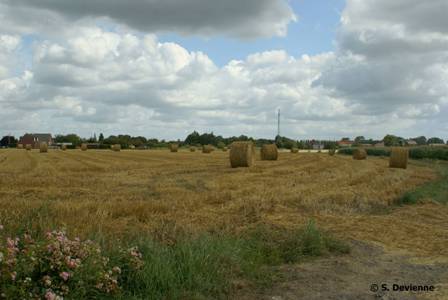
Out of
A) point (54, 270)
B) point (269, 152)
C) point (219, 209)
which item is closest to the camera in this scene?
point (54, 270)

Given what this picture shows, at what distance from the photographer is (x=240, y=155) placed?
93.7ft

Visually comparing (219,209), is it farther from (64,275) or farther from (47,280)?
(47,280)

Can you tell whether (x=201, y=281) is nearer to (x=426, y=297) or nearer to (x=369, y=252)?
(x=426, y=297)

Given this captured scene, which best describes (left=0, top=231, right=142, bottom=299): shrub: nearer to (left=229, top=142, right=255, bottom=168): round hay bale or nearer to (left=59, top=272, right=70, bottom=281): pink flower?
(left=59, top=272, right=70, bottom=281): pink flower

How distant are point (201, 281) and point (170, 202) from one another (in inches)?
246

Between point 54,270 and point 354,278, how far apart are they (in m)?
4.26

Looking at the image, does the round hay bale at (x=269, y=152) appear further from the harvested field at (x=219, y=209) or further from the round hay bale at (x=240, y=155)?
the harvested field at (x=219, y=209)

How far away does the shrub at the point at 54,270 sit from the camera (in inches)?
189

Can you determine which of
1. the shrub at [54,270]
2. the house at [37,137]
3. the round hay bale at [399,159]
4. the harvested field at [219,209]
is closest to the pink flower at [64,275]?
the shrub at [54,270]

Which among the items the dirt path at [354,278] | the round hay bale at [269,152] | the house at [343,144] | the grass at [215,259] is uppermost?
the house at [343,144]

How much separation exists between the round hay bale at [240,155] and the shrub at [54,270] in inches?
895

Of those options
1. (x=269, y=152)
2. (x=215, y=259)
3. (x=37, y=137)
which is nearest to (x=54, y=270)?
(x=215, y=259)

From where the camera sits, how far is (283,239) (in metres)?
9.08

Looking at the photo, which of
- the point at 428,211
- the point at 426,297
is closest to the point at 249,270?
the point at 426,297
